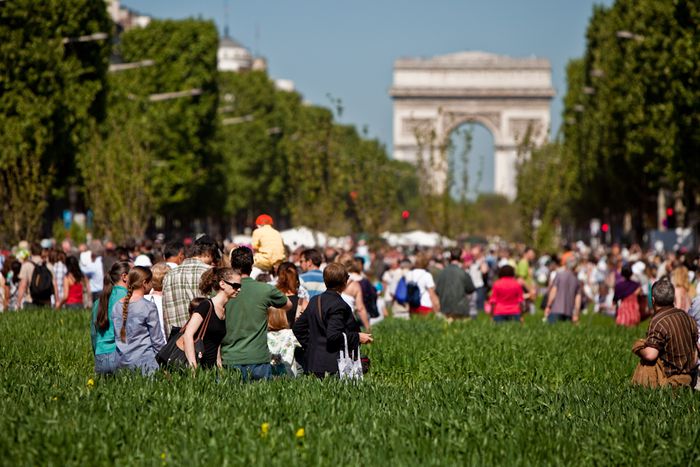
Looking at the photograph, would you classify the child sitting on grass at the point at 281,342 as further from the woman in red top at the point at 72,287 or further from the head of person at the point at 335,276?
the woman in red top at the point at 72,287

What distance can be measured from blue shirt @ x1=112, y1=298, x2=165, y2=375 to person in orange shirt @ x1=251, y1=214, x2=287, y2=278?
477 centimetres

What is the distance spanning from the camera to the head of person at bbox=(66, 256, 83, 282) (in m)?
24.8

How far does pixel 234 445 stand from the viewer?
10062mm

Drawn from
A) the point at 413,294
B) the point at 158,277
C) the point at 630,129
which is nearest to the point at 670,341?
the point at 158,277

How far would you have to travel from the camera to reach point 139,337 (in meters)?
13.4

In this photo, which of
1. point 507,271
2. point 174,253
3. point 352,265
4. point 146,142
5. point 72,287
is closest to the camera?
point 174,253

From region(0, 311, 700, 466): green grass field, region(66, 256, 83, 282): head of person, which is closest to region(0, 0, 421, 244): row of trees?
region(66, 256, 83, 282): head of person

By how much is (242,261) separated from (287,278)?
2.02 m

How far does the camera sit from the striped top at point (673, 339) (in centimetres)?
1332

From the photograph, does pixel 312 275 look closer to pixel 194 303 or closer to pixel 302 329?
pixel 302 329

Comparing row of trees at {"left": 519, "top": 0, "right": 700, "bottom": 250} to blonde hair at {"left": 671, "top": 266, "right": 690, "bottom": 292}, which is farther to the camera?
row of trees at {"left": 519, "top": 0, "right": 700, "bottom": 250}

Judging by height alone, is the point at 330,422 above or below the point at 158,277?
below

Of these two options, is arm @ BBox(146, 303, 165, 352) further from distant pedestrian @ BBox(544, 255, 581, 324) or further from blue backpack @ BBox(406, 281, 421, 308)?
distant pedestrian @ BBox(544, 255, 581, 324)

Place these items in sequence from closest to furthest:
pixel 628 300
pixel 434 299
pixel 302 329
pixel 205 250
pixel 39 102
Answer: pixel 302 329, pixel 205 250, pixel 434 299, pixel 628 300, pixel 39 102
